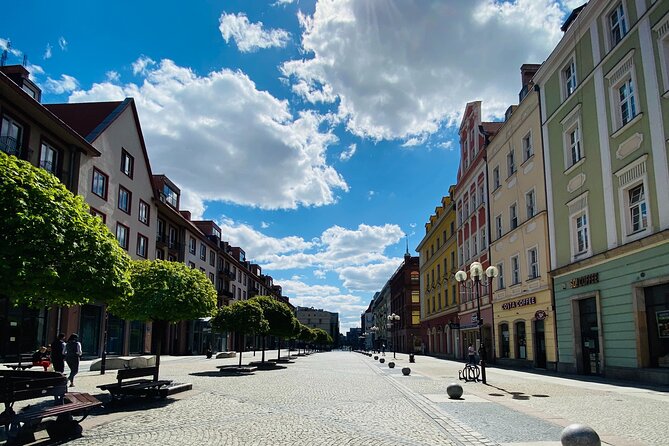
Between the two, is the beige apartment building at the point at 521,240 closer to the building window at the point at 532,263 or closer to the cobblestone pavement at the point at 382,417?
the building window at the point at 532,263

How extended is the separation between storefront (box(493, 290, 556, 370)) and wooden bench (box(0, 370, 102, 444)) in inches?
868

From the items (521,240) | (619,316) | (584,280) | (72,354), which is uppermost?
(521,240)

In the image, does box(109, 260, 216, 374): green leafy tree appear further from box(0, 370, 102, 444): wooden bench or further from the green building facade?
the green building facade

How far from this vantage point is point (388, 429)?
961cm

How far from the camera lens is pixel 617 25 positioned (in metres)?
20.4

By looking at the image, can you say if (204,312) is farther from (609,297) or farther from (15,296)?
(609,297)

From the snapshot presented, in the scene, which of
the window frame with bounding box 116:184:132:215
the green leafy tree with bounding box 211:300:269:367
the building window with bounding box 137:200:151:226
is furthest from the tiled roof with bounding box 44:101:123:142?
the green leafy tree with bounding box 211:300:269:367

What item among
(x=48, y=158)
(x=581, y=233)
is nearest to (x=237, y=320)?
(x=48, y=158)

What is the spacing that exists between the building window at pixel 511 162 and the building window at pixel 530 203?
2630mm

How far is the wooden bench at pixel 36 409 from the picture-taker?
7578 mm

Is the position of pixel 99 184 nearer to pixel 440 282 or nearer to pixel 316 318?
pixel 440 282

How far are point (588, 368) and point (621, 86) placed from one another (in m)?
11.6

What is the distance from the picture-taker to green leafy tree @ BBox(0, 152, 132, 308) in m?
7.89

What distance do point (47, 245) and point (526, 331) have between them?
25.9 metres
